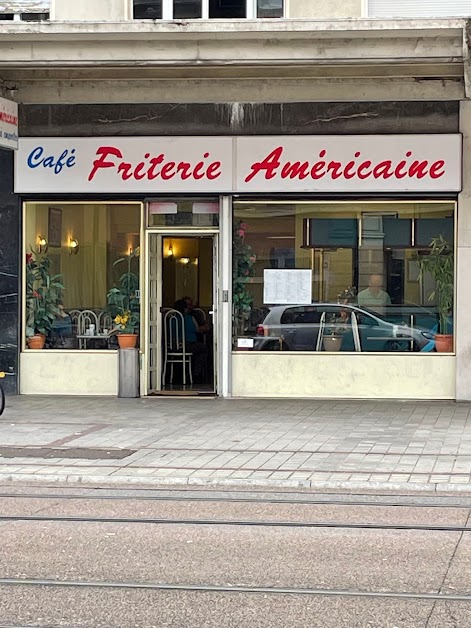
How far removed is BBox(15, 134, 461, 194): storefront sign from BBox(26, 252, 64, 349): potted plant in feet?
3.92

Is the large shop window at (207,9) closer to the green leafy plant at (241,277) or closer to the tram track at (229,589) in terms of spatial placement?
the green leafy plant at (241,277)

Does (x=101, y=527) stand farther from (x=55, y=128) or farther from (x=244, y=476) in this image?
(x=55, y=128)

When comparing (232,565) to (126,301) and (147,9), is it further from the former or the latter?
(147,9)

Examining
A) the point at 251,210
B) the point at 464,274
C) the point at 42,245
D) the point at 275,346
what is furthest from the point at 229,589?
the point at 42,245

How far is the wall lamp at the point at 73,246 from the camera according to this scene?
1544 cm

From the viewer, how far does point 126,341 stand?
15180mm

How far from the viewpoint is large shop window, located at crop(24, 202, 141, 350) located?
1529 centimetres

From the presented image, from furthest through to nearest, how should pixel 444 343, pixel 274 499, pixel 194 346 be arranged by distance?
pixel 194 346 → pixel 444 343 → pixel 274 499

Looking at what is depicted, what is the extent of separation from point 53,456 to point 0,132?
5838 mm

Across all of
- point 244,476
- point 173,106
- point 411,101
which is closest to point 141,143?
point 173,106

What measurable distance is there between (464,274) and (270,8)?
193 inches

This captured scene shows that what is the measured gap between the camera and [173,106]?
14.8 metres

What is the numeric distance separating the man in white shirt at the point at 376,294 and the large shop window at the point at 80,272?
11.7 feet

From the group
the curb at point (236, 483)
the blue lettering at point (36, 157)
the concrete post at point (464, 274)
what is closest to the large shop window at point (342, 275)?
the concrete post at point (464, 274)
